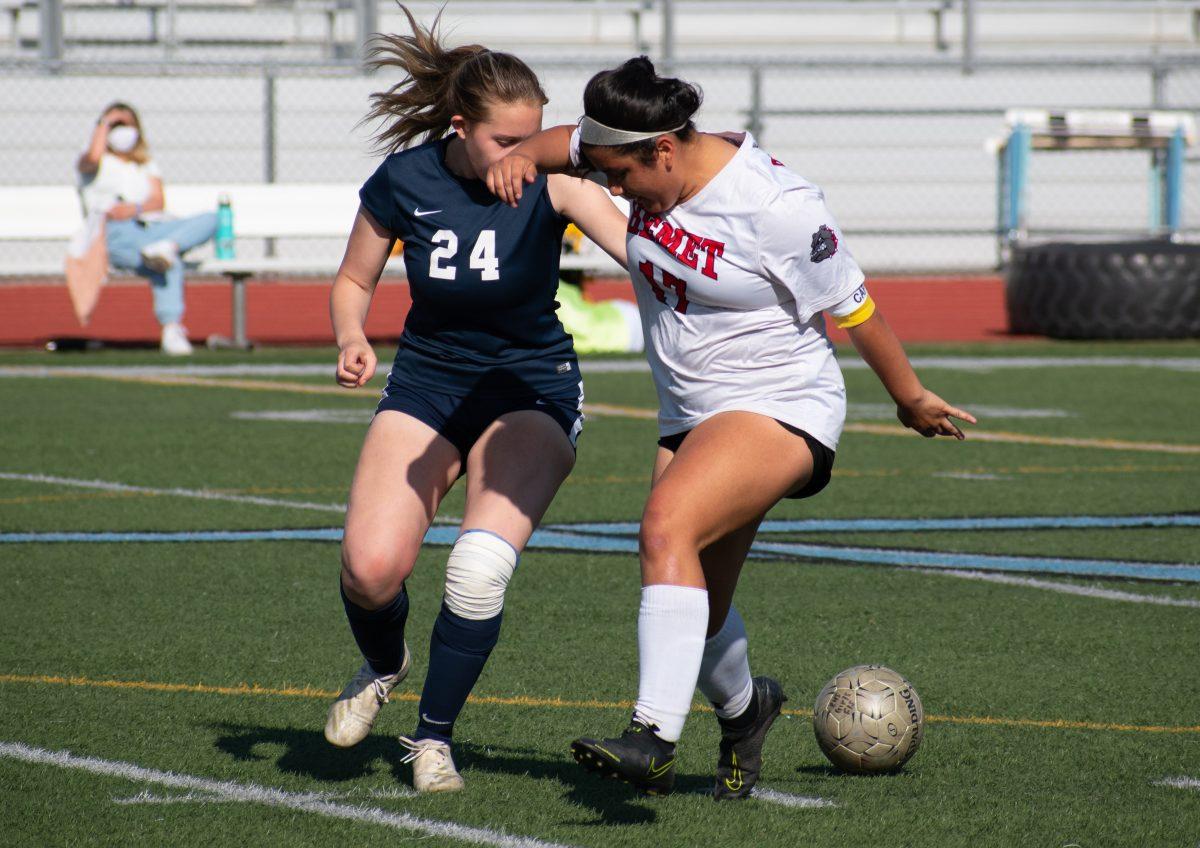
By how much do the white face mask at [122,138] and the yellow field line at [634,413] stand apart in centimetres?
251

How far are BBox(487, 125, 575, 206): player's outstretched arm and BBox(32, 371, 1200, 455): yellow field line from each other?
814 centimetres

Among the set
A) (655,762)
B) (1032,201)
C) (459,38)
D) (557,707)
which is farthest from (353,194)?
(655,762)

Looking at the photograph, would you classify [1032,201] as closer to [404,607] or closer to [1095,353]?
[1095,353]

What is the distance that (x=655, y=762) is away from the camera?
4.20 metres

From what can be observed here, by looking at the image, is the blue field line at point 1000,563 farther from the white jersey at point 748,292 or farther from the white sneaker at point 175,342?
the white sneaker at point 175,342

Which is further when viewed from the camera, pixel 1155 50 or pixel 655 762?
pixel 1155 50

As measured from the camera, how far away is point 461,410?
17.4 ft

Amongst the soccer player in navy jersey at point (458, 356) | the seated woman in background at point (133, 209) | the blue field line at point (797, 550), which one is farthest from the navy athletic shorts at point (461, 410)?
the seated woman in background at point (133, 209)

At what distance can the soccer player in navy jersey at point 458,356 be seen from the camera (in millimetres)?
5027

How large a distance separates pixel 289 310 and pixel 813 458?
59.2 feet

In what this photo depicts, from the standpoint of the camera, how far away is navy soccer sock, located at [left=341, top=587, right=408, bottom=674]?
513 cm

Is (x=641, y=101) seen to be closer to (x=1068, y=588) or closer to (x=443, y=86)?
(x=443, y=86)

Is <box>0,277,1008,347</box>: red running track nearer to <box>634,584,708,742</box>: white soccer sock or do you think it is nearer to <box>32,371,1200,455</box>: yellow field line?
<box>32,371,1200,455</box>: yellow field line

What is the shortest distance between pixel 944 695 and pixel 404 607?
67.1 inches
